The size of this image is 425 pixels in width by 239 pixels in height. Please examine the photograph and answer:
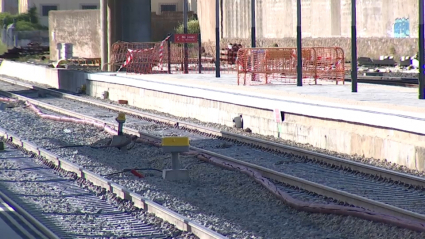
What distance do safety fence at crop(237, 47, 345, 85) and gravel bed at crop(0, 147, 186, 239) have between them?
40.9 feet

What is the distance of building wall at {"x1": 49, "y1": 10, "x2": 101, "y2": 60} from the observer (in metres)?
58.6

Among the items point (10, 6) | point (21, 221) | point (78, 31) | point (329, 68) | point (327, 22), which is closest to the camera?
point (21, 221)

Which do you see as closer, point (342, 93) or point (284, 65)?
point (342, 93)

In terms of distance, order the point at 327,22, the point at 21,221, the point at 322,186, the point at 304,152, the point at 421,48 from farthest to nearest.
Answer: the point at 327,22 < the point at 421,48 < the point at 304,152 < the point at 322,186 < the point at 21,221

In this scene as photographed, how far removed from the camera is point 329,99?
19078mm

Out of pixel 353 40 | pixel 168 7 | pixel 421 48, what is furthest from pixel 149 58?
pixel 168 7

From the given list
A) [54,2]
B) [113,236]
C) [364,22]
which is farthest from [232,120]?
[54,2]

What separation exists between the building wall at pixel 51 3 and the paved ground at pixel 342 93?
56.1 meters

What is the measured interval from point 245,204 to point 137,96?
17467 millimetres

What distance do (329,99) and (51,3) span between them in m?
71.2

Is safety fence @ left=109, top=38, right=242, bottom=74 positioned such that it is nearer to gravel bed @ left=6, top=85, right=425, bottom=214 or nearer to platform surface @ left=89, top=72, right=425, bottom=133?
platform surface @ left=89, top=72, right=425, bottom=133

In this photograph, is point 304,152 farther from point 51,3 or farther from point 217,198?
point 51,3

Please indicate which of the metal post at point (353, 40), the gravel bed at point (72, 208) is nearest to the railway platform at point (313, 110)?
the metal post at point (353, 40)

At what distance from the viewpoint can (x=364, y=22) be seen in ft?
138
